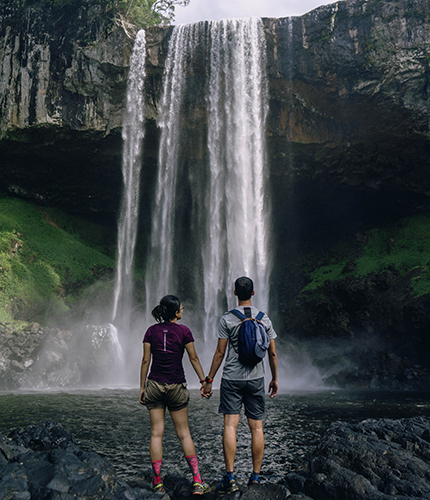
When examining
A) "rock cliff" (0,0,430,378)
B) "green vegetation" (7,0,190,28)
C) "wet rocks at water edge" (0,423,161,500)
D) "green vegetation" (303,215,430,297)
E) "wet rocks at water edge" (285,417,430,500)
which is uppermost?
"green vegetation" (7,0,190,28)

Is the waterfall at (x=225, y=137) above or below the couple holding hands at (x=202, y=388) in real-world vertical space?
above

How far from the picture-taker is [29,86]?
18625 millimetres

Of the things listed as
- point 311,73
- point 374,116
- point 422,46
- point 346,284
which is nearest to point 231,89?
point 311,73

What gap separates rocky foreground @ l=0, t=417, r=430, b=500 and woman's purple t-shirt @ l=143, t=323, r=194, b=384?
3.10ft

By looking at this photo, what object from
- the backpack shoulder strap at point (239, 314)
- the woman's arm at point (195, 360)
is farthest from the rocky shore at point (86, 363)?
the backpack shoulder strap at point (239, 314)

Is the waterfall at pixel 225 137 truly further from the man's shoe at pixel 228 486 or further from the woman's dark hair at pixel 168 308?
the man's shoe at pixel 228 486

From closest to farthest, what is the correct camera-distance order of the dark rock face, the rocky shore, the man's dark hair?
the man's dark hair, the rocky shore, the dark rock face

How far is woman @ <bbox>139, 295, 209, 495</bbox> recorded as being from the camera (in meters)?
3.51

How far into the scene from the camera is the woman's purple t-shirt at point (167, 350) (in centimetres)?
358

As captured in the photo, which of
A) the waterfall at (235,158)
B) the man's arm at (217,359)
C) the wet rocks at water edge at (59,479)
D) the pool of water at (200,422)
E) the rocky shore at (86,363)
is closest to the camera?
the wet rocks at water edge at (59,479)

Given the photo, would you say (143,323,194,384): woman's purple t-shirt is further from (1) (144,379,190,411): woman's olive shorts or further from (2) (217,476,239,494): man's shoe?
(2) (217,476,239,494): man's shoe

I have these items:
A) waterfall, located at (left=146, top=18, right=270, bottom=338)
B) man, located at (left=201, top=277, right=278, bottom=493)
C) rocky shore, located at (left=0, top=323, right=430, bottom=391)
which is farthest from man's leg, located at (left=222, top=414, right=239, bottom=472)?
waterfall, located at (left=146, top=18, right=270, bottom=338)

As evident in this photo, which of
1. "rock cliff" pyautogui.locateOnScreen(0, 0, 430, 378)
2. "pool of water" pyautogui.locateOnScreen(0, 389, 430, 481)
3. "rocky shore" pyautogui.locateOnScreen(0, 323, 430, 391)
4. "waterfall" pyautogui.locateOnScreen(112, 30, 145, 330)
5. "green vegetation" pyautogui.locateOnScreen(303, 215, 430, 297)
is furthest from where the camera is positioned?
"green vegetation" pyautogui.locateOnScreen(303, 215, 430, 297)

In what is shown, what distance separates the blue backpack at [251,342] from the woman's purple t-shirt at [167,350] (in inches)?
19.0
